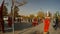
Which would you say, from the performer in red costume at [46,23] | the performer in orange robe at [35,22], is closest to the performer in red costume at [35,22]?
the performer in orange robe at [35,22]

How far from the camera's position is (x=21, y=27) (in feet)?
13.2

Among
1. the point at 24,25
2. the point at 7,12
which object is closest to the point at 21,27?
the point at 24,25

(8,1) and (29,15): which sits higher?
(8,1)

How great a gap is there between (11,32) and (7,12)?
1.13ft

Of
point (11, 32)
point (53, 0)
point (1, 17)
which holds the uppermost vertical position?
point (53, 0)

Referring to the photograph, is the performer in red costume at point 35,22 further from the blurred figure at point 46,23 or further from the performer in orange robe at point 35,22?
the blurred figure at point 46,23

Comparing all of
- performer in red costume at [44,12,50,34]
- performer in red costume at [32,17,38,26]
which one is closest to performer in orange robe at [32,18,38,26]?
performer in red costume at [32,17,38,26]

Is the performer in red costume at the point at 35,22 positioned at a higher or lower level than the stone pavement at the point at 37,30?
higher

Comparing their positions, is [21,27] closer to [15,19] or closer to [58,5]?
[15,19]

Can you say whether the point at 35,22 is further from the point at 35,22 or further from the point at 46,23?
the point at 46,23

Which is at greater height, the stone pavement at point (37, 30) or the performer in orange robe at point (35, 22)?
the performer in orange robe at point (35, 22)

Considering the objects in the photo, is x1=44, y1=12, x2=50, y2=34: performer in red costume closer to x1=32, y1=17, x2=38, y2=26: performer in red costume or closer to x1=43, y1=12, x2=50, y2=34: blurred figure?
x1=43, y1=12, x2=50, y2=34: blurred figure

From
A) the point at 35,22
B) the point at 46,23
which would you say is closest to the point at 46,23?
the point at 46,23

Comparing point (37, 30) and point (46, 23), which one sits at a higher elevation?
point (46, 23)
